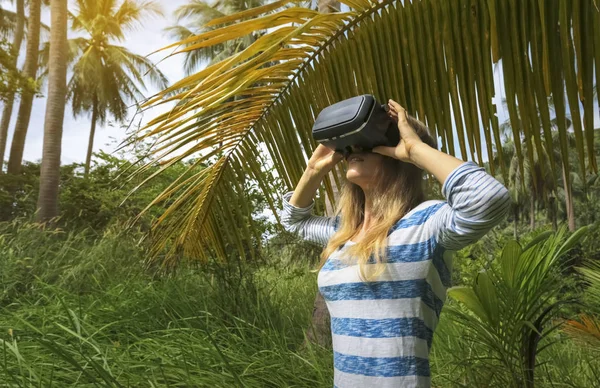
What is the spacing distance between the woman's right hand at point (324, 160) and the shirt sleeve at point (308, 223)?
15 cm

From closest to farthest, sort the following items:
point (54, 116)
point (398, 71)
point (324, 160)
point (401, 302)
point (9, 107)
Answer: point (401, 302) → point (324, 160) → point (398, 71) → point (54, 116) → point (9, 107)

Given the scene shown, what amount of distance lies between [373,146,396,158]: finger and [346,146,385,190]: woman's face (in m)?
0.04

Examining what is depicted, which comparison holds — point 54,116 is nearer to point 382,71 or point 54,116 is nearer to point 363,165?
point 382,71

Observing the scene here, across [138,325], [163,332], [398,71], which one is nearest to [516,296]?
[398,71]

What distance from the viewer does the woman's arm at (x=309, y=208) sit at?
1289 millimetres

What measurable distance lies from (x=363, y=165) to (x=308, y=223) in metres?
0.33

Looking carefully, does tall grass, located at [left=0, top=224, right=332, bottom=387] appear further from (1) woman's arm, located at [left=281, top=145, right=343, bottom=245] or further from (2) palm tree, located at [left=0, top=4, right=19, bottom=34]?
(2) palm tree, located at [left=0, top=4, right=19, bottom=34]

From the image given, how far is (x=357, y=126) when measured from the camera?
1026 millimetres

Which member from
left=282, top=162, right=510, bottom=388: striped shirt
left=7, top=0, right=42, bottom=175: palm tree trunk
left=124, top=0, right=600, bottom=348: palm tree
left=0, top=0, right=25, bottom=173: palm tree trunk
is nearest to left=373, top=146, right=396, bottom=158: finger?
left=282, top=162, right=510, bottom=388: striped shirt

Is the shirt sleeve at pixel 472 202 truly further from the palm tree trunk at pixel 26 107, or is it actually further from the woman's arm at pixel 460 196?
the palm tree trunk at pixel 26 107

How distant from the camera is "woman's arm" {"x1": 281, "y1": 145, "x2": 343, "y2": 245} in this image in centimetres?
129

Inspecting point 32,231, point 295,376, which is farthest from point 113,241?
point 295,376

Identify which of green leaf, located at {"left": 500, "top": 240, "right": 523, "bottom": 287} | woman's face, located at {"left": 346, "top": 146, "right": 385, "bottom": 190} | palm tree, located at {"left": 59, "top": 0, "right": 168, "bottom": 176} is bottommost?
green leaf, located at {"left": 500, "top": 240, "right": 523, "bottom": 287}

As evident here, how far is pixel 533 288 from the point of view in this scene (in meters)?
2.09
